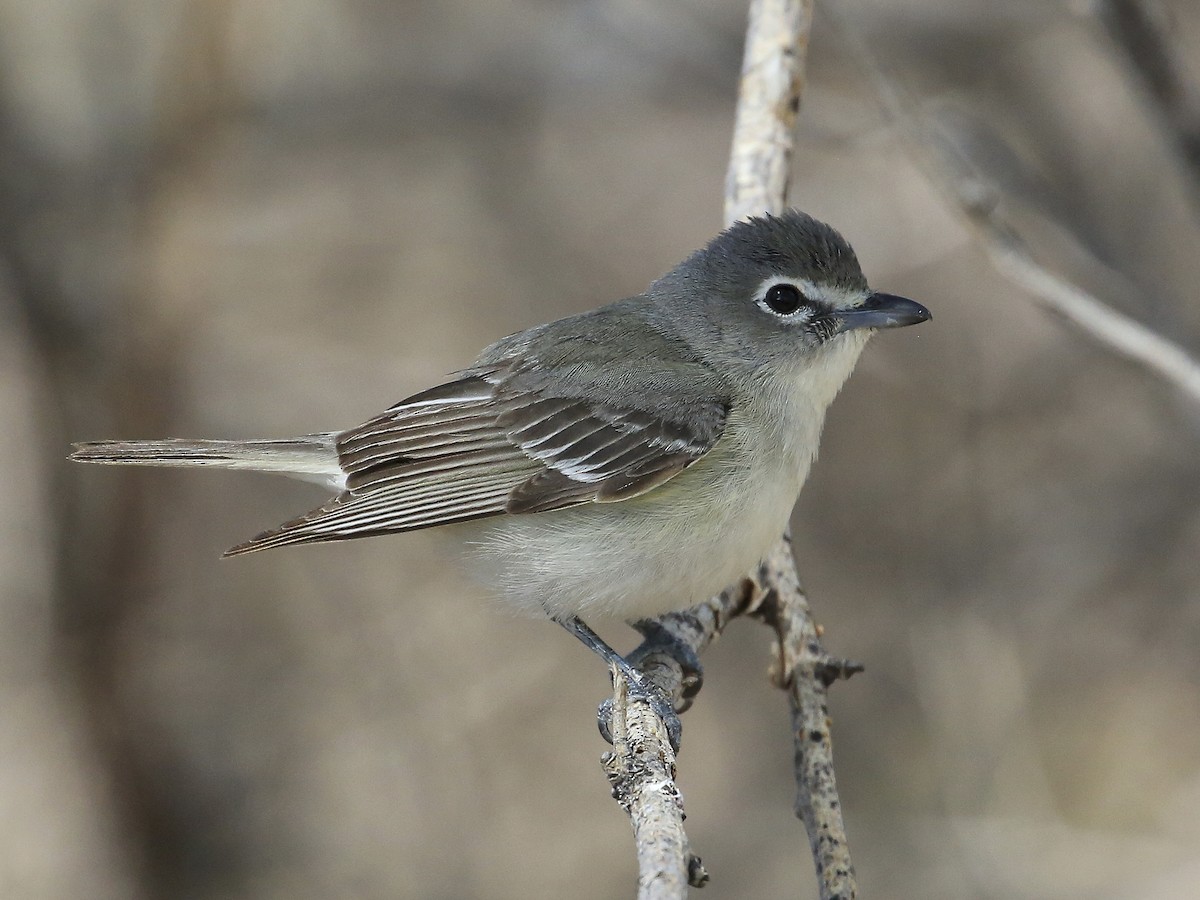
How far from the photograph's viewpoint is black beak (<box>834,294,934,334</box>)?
4.15m

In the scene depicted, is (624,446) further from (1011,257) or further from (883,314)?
(1011,257)

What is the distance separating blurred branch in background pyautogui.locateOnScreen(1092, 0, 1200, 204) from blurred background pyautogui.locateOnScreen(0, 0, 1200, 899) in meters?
1.09

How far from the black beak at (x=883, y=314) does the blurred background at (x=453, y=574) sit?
205 centimetres

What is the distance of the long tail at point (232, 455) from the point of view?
13.2 ft

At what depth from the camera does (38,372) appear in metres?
6.63

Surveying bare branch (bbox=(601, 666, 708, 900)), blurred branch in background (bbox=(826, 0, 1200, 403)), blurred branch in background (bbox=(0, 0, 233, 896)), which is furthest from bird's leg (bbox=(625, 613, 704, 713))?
blurred branch in background (bbox=(0, 0, 233, 896))

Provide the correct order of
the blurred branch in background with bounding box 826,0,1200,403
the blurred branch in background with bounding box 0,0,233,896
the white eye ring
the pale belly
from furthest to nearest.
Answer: the blurred branch in background with bounding box 0,0,233,896 < the white eye ring < the pale belly < the blurred branch in background with bounding box 826,0,1200,403

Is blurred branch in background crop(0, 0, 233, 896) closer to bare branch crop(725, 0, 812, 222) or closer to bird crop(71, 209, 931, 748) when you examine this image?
bird crop(71, 209, 931, 748)

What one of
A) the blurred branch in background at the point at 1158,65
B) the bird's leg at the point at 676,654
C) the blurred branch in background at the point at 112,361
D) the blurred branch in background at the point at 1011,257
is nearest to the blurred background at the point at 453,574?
the blurred branch in background at the point at 112,361

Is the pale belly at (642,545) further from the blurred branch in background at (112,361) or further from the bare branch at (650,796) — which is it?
the blurred branch in background at (112,361)

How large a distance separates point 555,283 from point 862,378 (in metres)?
2.22

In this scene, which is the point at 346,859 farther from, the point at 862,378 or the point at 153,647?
the point at 862,378

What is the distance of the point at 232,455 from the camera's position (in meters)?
4.07

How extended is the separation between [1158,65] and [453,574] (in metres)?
3.91
